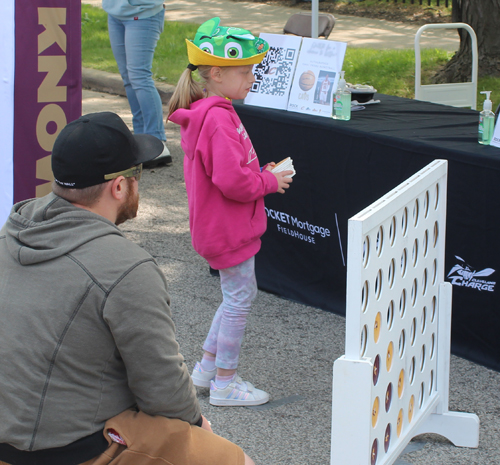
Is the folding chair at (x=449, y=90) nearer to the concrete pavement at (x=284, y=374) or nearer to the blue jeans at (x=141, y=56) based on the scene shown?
the concrete pavement at (x=284, y=374)

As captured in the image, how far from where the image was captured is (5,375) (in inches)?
66.1

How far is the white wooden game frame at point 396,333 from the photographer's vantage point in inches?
78.3

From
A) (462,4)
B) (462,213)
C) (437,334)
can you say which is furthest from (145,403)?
(462,4)

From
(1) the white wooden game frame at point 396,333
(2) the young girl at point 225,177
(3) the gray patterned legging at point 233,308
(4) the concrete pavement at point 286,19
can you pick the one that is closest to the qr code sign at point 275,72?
(2) the young girl at point 225,177

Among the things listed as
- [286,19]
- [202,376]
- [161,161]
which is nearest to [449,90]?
[161,161]

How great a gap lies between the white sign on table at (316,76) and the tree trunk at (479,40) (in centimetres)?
443

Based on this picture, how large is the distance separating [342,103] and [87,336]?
2.45m

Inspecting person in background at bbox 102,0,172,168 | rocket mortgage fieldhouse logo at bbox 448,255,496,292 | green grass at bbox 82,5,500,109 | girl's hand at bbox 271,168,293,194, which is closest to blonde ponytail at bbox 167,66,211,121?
girl's hand at bbox 271,168,293,194

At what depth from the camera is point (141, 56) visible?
6117 mm

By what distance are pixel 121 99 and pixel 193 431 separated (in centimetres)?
766

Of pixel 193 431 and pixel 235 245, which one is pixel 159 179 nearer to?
pixel 235 245

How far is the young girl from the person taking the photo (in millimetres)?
2789

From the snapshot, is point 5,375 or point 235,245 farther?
point 235,245

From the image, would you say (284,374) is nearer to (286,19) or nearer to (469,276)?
(469,276)
